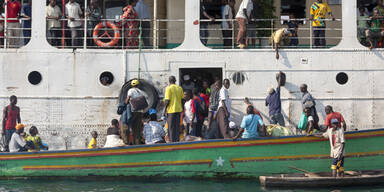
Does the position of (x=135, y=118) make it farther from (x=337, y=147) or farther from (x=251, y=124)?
(x=337, y=147)

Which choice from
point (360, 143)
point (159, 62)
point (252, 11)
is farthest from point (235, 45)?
point (360, 143)

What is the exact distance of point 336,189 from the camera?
486 inches

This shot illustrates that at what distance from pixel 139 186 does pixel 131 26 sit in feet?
15.7

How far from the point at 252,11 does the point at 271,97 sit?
8.46ft

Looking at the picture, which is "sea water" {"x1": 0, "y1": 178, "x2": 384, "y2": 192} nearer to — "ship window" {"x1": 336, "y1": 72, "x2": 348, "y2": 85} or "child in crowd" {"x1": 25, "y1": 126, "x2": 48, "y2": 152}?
"child in crowd" {"x1": 25, "y1": 126, "x2": 48, "y2": 152}

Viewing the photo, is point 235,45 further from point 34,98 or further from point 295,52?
point 34,98

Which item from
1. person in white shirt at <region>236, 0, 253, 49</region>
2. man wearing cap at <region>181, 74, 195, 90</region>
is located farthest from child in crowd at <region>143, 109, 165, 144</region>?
person in white shirt at <region>236, 0, 253, 49</region>

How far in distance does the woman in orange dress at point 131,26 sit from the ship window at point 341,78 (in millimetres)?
5237

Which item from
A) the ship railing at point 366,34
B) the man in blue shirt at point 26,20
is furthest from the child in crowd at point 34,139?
the ship railing at point 366,34

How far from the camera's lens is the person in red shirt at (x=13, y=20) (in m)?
16.1

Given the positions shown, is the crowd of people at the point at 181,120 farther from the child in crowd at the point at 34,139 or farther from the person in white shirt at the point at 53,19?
the person in white shirt at the point at 53,19

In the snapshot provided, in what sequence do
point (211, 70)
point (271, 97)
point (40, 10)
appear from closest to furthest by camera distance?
1. point (271, 97)
2. point (40, 10)
3. point (211, 70)

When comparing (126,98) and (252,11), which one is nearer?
(126,98)

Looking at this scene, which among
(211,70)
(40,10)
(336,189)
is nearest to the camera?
(336,189)
